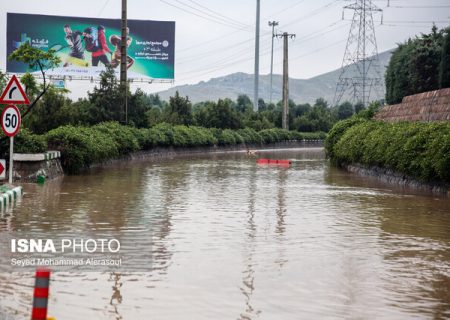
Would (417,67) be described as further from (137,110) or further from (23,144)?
(23,144)

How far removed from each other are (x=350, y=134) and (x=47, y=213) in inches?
792

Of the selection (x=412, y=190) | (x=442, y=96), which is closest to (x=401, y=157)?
(x=412, y=190)

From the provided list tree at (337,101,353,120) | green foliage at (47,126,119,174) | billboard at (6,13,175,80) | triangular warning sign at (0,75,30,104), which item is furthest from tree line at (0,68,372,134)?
tree at (337,101,353,120)

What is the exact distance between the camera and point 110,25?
62.2 meters

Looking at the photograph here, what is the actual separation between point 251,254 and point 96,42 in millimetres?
54559

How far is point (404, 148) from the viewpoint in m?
22.2

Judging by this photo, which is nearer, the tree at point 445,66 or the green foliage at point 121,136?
the green foliage at point 121,136

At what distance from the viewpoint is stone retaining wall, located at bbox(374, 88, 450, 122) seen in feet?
91.1

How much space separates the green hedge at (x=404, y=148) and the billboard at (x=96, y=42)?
Answer: 32.2 meters

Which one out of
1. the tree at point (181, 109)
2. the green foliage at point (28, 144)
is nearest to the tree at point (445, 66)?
the tree at point (181, 109)

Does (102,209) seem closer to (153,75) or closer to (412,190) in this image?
(412,190)

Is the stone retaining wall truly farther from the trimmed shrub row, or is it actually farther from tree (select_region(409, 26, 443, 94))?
tree (select_region(409, 26, 443, 94))

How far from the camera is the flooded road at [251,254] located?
6.97 meters

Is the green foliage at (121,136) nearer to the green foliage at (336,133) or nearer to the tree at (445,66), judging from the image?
the green foliage at (336,133)
